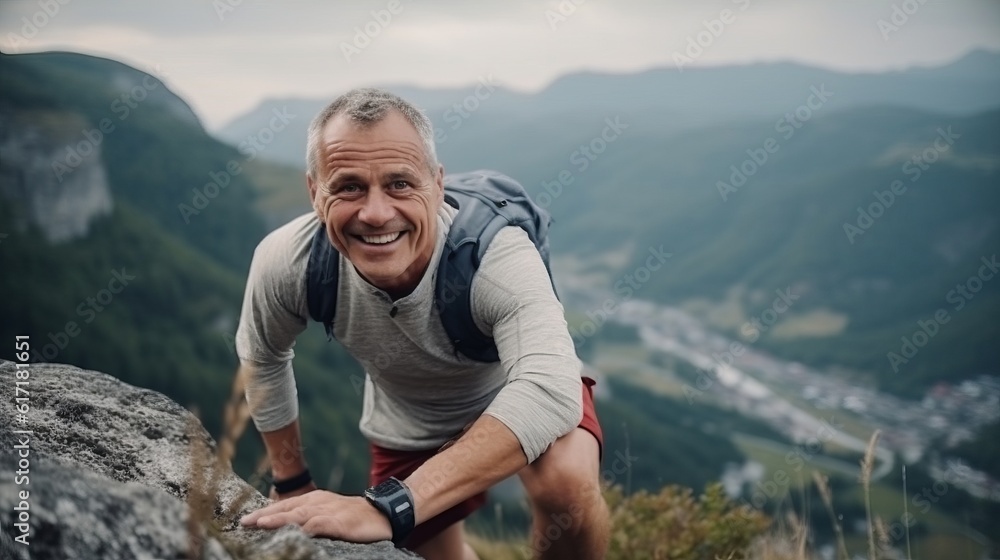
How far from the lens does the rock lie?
1896mm

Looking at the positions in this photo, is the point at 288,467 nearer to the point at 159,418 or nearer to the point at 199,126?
the point at 159,418

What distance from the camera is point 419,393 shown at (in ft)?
13.2

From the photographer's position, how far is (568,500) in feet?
10.1

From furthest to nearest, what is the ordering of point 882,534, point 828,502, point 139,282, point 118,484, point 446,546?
point 139,282, point 446,546, point 828,502, point 882,534, point 118,484

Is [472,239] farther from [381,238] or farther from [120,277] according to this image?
[120,277]

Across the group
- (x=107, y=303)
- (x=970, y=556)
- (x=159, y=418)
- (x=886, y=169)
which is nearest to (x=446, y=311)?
(x=159, y=418)

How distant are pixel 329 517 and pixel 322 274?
125 cm

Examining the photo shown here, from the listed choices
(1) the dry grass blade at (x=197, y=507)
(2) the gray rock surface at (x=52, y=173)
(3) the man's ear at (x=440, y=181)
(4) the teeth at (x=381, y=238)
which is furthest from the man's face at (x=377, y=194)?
(2) the gray rock surface at (x=52, y=173)

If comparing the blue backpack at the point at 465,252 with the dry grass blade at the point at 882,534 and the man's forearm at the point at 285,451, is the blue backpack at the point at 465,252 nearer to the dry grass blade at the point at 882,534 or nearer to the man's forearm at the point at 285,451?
the man's forearm at the point at 285,451

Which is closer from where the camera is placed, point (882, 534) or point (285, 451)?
point (882, 534)

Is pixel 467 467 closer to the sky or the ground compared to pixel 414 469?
closer to the sky

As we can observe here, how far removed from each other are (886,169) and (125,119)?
6491 inches

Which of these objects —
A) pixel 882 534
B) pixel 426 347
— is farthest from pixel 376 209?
pixel 882 534

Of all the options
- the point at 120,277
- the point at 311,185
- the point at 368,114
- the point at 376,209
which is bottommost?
the point at 376,209
